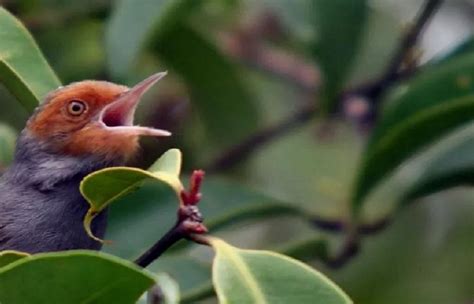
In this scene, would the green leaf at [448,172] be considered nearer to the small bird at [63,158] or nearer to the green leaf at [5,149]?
the small bird at [63,158]

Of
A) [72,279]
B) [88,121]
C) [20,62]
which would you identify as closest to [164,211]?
[88,121]

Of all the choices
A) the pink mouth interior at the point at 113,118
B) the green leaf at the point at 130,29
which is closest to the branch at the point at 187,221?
the pink mouth interior at the point at 113,118

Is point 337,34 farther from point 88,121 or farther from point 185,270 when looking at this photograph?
point 88,121

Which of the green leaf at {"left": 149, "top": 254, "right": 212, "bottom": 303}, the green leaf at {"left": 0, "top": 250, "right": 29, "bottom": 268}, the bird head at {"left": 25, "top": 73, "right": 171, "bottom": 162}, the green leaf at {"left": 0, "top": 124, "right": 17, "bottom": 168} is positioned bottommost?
the green leaf at {"left": 149, "top": 254, "right": 212, "bottom": 303}

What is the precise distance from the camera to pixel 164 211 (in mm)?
3988

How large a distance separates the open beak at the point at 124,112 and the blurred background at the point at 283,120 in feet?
1.31

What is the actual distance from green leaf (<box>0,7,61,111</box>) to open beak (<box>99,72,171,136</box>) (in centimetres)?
20

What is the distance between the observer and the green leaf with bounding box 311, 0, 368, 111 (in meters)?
4.31

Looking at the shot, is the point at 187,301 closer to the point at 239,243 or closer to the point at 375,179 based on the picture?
the point at 375,179

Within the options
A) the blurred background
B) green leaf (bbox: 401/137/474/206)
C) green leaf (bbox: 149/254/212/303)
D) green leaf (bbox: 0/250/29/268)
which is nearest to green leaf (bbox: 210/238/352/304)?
green leaf (bbox: 0/250/29/268)

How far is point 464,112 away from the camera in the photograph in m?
3.71

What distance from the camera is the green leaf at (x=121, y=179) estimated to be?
8.30 ft

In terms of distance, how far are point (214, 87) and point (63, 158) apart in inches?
65.0

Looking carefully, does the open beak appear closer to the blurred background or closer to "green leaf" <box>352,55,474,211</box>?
the blurred background
